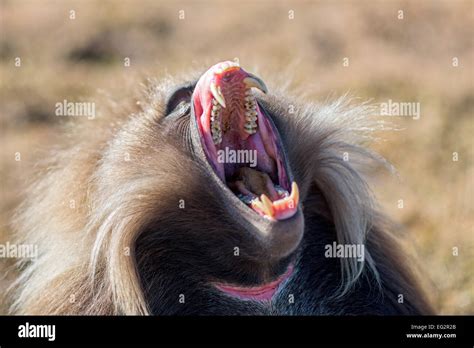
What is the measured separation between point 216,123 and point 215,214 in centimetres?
35

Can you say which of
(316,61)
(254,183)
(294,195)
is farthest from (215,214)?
(316,61)

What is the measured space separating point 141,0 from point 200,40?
57.6 inches

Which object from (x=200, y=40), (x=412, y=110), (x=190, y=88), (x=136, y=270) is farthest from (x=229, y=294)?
(x=200, y=40)

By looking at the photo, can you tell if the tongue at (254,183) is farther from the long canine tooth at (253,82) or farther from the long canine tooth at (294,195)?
the long canine tooth at (253,82)

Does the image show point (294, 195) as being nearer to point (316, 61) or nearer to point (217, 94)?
point (217, 94)

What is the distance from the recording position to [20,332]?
3.58 m

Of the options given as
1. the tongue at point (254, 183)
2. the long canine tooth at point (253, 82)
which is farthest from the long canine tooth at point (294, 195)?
the long canine tooth at point (253, 82)

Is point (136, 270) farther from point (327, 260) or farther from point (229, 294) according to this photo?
point (327, 260)

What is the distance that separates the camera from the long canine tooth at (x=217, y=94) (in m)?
3.28

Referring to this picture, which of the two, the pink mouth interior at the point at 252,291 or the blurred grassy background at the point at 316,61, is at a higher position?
the blurred grassy background at the point at 316,61

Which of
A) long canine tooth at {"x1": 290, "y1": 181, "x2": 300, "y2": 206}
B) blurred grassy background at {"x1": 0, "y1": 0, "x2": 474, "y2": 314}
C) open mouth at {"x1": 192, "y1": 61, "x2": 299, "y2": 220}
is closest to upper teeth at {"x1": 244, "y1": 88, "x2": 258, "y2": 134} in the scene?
open mouth at {"x1": 192, "y1": 61, "x2": 299, "y2": 220}

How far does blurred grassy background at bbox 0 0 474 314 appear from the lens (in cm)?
648

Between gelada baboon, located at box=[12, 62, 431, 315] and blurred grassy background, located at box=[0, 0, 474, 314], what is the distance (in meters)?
1.85

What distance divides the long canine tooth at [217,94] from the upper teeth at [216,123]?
0.17 ft
